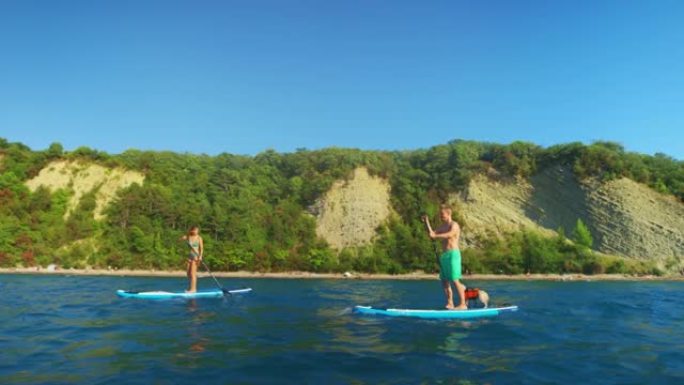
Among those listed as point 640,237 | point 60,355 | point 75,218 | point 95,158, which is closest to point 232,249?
point 75,218

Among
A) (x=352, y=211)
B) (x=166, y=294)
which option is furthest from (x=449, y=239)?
(x=352, y=211)

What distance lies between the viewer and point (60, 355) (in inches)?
276

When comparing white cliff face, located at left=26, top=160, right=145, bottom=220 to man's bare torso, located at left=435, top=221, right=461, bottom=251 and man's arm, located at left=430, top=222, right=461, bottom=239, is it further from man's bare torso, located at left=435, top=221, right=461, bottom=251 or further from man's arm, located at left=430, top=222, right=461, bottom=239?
man's arm, located at left=430, top=222, right=461, bottom=239

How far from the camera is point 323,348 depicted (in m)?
7.61

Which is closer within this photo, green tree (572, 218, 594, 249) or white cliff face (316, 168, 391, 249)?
green tree (572, 218, 594, 249)

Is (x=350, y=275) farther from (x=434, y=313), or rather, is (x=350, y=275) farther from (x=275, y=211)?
(x=434, y=313)

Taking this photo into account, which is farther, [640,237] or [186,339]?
[640,237]

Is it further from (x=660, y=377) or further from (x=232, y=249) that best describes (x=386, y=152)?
(x=660, y=377)

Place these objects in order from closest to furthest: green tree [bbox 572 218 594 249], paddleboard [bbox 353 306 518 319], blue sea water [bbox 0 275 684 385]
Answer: blue sea water [bbox 0 275 684 385] < paddleboard [bbox 353 306 518 319] < green tree [bbox 572 218 594 249]

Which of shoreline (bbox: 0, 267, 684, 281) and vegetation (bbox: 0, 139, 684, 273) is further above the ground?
vegetation (bbox: 0, 139, 684, 273)

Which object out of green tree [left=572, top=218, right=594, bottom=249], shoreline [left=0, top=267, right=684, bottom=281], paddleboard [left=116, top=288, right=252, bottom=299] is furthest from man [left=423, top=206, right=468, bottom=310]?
green tree [left=572, top=218, right=594, bottom=249]

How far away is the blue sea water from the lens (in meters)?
5.96

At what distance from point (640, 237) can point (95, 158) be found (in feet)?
220

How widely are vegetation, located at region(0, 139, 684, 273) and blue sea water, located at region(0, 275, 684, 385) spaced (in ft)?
137
